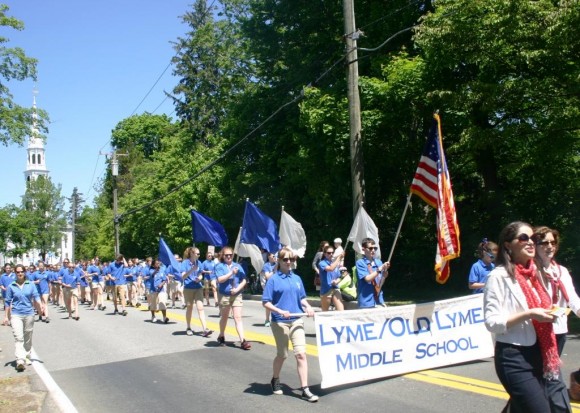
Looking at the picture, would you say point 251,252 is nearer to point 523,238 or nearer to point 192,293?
point 192,293

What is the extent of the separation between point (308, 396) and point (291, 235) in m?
9.35

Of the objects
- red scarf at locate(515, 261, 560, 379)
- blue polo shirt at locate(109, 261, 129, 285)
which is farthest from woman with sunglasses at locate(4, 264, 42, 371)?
red scarf at locate(515, 261, 560, 379)

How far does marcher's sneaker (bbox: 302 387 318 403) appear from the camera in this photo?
7.40 meters

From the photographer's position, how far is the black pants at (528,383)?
4023 millimetres

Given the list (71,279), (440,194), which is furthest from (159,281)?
(440,194)

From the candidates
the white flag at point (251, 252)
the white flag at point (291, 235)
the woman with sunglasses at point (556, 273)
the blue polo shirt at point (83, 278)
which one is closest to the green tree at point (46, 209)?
the blue polo shirt at point (83, 278)

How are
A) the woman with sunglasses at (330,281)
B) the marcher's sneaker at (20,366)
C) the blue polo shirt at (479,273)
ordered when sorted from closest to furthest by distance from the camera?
the blue polo shirt at (479,273), the marcher's sneaker at (20,366), the woman with sunglasses at (330,281)

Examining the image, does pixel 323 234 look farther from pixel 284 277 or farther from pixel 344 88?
pixel 284 277

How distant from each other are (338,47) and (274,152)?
6.14 meters

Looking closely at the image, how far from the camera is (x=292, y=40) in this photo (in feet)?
90.1

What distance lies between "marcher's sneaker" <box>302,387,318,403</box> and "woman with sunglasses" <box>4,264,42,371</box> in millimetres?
5553

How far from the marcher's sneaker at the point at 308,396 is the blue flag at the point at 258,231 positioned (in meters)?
8.32

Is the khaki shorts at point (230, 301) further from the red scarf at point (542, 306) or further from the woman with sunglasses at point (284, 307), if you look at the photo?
the red scarf at point (542, 306)

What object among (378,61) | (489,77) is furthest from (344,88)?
(489,77)
